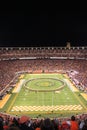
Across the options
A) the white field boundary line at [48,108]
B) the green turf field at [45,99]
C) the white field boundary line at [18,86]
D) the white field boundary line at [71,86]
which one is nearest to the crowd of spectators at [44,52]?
the white field boundary line at [18,86]

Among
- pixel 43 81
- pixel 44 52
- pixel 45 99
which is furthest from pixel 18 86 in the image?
pixel 44 52

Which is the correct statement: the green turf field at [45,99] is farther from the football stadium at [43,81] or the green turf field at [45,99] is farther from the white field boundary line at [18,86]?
the white field boundary line at [18,86]

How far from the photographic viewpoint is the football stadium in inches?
1574

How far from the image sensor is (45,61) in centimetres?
7781

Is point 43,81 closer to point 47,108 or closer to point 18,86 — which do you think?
point 18,86

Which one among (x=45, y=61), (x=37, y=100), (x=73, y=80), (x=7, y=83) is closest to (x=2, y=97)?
(x=37, y=100)

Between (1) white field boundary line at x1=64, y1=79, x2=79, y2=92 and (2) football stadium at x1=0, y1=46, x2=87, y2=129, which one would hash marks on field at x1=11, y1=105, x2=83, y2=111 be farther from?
(1) white field boundary line at x1=64, y1=79, x2=79, y2=92

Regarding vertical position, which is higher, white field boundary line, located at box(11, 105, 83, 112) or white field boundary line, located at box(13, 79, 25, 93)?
white field boundary line, located at box(13, 79, 25, 93)

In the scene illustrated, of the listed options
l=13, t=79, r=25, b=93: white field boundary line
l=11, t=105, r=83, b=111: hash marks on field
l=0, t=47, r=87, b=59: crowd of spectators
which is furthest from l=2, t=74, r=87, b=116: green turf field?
l=0, t=47, r=87, b=59: crowd of spectators

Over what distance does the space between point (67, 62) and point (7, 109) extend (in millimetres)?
39460
